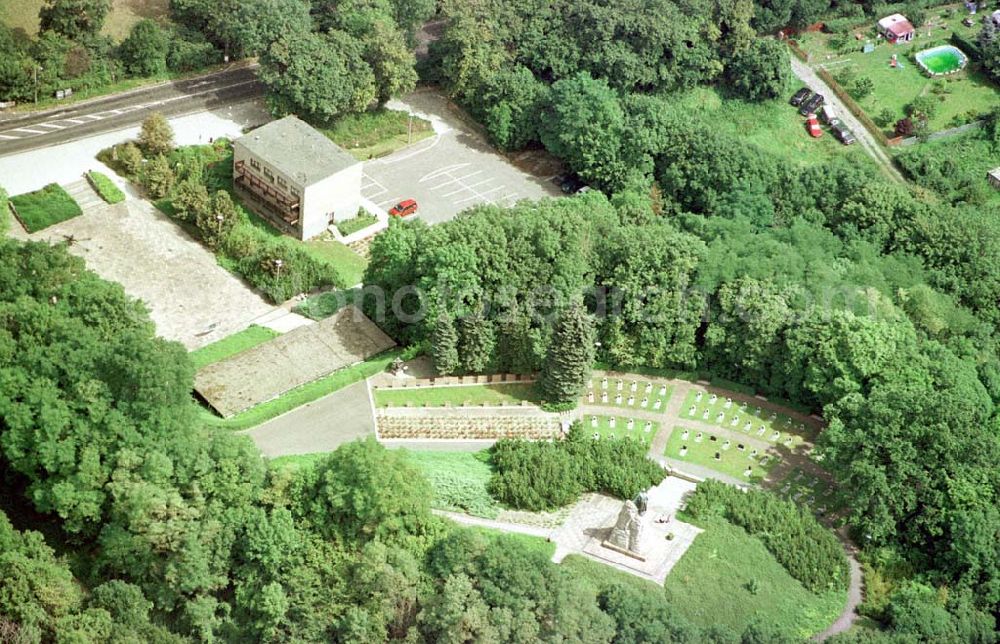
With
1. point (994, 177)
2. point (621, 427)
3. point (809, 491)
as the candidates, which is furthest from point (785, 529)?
Answer: point (994, 177)

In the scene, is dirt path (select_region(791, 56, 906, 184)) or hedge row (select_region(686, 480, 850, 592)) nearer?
hedge row (select_region(686, 480, 850, 592))

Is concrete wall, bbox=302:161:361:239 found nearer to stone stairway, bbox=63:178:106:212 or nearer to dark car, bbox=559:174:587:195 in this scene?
stone stairway, bbox=63:178:106:212

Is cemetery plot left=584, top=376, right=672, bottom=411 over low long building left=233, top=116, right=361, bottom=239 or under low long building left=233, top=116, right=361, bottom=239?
under

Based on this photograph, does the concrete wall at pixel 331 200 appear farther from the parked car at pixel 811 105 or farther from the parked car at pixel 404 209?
the parked car at pixel 811 105

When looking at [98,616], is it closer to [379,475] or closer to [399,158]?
[379,475]

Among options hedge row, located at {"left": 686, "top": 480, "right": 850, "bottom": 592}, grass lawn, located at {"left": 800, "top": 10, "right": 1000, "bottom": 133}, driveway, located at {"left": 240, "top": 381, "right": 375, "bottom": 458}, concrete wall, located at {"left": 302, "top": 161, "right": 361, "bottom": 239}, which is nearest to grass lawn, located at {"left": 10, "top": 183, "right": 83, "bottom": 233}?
concrete wall, located at {"left": 302, "top": 161, "right": 361, "bottom": 239}

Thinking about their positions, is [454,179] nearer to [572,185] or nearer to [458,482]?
[572,185]
